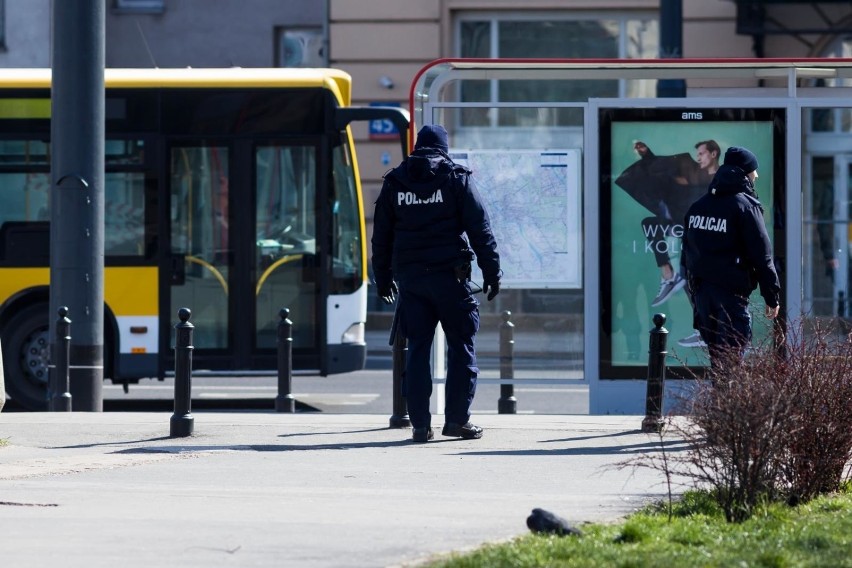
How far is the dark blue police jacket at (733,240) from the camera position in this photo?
917 centimetres

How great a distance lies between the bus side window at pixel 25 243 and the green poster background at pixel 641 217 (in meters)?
5.49

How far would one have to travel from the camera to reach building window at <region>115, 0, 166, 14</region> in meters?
24.8

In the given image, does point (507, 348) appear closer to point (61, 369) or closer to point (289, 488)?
point (61, 369)

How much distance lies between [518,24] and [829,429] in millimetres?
17458

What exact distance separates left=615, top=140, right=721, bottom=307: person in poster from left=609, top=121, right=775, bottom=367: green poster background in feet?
0.13

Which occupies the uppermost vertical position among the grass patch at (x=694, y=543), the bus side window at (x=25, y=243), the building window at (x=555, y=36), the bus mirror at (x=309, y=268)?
the building window at (x=555, y=36)

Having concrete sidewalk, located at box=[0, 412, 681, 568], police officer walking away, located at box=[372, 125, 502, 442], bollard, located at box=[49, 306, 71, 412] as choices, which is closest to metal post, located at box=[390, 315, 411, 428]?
concrete sidewalk, located at box=[0, 412, 681, 568]

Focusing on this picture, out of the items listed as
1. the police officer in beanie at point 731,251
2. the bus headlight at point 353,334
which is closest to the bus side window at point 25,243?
the bus headlight at point 353,334

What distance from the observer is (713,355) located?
7492 millimetres

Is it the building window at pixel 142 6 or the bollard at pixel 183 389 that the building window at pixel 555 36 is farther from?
the bollard at pixel 183 389

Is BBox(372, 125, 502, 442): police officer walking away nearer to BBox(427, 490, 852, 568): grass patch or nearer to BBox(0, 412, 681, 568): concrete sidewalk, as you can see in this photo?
BBox(0, 412, 681, 568): concrete sidewalk

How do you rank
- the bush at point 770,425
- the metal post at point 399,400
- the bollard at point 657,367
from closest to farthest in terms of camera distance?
the bush at point 770,425 → the bollard at point 657,367 → the metal post at point 399,400

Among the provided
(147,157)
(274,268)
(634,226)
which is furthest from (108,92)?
(634,226)

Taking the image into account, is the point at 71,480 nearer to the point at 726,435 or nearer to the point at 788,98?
the point at 726,435
